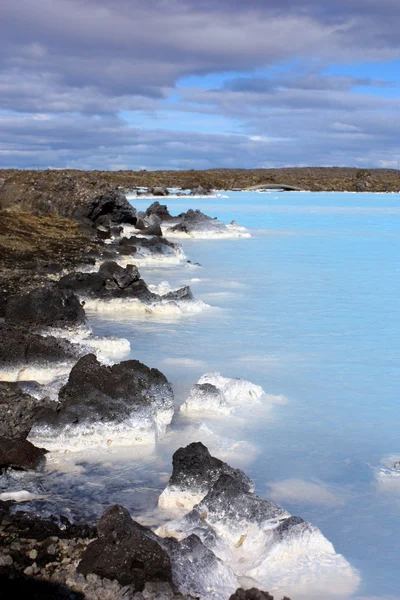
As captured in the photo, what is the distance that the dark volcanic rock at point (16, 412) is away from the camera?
13.8 feet

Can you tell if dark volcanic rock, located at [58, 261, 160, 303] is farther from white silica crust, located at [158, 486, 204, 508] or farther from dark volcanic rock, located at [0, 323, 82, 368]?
white silica crust, located at [158, 486, 204, 508]

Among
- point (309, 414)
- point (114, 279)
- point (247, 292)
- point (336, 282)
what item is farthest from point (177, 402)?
point (336, 282)

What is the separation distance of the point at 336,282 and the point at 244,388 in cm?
682

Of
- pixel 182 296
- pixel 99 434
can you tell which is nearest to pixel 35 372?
pixel 99 434

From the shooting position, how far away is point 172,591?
8.66 feet

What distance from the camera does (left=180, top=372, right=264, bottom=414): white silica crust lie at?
16.5 feet

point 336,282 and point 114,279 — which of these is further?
point 336,282

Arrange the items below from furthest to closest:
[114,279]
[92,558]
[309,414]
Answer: [114,279] < [309,414] < [92,558]

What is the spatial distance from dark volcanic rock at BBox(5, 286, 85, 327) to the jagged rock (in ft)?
11.4

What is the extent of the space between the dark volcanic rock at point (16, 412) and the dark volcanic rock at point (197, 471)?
3.32 feet

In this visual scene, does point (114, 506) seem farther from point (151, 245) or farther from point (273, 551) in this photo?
point (151, 245)

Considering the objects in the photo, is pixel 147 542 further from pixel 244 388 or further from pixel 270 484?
pixel 244 388

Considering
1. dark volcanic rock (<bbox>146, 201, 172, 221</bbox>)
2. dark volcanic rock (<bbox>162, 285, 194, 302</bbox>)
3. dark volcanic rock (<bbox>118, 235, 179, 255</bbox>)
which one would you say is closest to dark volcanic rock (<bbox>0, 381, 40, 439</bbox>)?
dark volcanic rock (<bbox>162, 285, 194, 302</bbox>)

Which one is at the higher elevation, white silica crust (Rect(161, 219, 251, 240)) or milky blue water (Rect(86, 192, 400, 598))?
white silica crust (Rect(161, 219, 251, 240))
